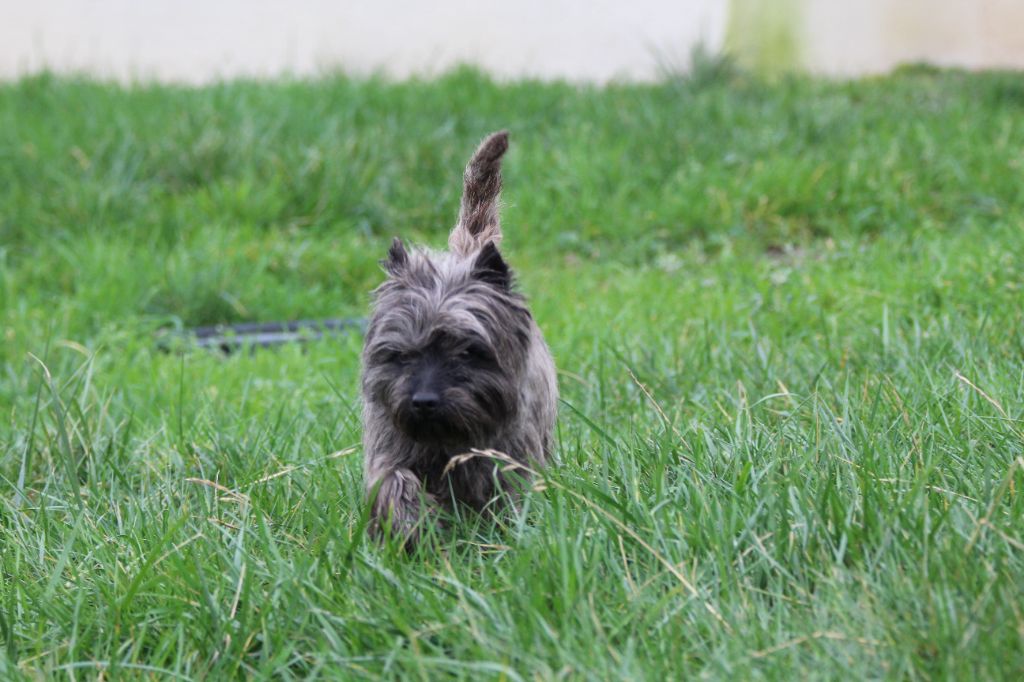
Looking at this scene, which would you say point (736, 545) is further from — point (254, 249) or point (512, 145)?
point (512, 145)

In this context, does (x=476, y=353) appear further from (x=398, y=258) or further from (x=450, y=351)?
(x=398, y=258)

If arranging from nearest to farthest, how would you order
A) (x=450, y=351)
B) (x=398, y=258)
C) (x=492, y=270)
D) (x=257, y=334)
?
(x=450, y=351), (x=492, y=270), (x=398, y=258), (x=257, y=334)

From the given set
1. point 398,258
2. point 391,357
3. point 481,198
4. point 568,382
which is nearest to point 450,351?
point 391,357

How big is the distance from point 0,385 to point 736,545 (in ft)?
12.9

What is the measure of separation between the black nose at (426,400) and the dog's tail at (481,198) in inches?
28.2

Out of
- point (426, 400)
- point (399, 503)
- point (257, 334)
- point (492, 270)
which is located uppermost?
point (492, 270)

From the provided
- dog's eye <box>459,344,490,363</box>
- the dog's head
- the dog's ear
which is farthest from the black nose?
the dog's ear

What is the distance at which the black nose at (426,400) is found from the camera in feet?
11.9

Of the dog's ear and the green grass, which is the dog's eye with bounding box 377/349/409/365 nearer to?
the dog's ear

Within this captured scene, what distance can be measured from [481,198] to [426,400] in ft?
3.48

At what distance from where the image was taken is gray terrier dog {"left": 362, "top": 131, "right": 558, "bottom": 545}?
3.68 m

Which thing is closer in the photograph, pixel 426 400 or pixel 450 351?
pixel 426 400

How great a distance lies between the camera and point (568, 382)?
5324mm

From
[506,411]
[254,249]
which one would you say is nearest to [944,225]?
[254,249]
